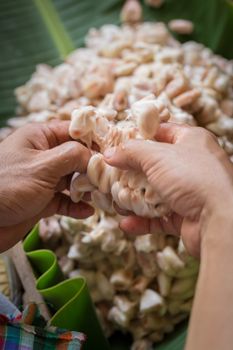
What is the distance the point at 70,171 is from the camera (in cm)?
78

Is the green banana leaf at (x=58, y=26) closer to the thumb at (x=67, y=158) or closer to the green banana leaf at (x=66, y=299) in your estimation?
the green banana leaf at (x=66, y=299)

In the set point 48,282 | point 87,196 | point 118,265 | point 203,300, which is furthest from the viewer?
point 118,265

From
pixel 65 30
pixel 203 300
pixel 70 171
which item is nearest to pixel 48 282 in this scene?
pixel 70 171

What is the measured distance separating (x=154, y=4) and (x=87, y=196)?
93 centimetres

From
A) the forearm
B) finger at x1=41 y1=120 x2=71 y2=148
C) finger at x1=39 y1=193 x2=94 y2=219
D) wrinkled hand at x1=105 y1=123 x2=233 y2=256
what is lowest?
finger at x1=39 y1=193 x2=94 y2=219

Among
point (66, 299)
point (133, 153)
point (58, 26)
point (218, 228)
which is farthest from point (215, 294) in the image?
point (58, 26)

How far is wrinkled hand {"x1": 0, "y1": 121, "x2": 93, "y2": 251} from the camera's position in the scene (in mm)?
758

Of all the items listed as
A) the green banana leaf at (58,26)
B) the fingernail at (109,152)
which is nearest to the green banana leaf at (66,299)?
the fingernail at (109,152)

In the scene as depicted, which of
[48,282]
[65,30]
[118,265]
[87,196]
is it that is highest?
[65,30]

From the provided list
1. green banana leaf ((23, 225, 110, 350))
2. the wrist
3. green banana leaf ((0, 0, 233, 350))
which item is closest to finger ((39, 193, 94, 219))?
green banana leaf ((23, 225, 110, 350))

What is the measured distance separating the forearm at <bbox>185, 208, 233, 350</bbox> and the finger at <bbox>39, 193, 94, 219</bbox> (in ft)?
1.14

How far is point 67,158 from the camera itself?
2.49ft

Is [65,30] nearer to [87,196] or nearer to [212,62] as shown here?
[212,62]

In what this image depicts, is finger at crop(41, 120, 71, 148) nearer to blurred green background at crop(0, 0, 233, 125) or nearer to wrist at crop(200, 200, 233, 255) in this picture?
wrist at crop(200, 200, 233, 255)
